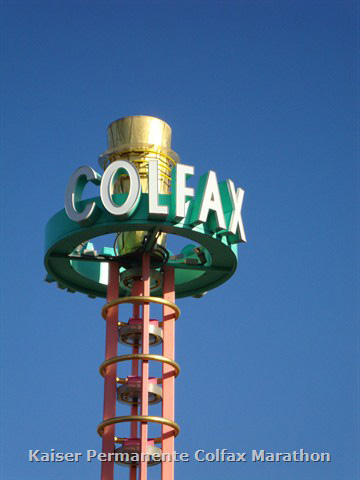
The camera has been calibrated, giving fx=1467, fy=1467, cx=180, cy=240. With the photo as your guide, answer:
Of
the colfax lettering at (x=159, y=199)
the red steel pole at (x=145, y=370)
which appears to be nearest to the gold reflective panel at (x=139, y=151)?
the red steel pole at (x=145, y=370)

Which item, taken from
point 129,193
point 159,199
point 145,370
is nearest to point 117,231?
point 129,193

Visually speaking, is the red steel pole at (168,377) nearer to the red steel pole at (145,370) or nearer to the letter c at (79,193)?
the red steel pole at (145,370)

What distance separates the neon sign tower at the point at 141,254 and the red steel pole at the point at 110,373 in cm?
4

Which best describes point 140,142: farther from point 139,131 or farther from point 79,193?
point 79,193

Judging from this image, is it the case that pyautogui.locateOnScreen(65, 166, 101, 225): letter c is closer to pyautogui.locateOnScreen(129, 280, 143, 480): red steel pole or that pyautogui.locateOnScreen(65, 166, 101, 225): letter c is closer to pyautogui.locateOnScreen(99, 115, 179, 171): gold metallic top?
pyautogui.locateOnScreen(99, 115, 179, 171): gold metallic top

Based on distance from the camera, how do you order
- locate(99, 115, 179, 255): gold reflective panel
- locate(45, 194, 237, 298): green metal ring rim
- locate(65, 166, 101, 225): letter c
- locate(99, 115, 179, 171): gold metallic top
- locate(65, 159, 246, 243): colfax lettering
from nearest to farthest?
locate(65, 159, 246, 243): colfax lettering, locate(45, 194, 237, 298): green metal ring rim, locate(65, 166, 101, 225): letter c, locate(99, 115, 179, 255): gold reflective panel, locate(99, 115, 179, 171): gold metallic top

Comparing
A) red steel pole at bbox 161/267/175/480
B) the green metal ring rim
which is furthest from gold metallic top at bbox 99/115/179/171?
red steel pole at bbox 161/267/175/480

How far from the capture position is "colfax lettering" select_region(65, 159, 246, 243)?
53.8 meters

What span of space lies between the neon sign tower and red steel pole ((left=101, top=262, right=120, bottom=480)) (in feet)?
0.12

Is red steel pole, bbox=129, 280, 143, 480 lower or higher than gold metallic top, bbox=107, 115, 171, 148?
lower

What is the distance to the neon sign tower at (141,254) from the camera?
54094 millimetres

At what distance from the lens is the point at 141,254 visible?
57.5 meters

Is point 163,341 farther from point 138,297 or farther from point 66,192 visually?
point 66,192

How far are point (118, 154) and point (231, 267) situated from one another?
6.31m
